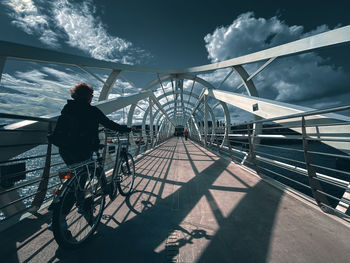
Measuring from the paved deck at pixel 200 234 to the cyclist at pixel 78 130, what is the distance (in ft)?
1.47

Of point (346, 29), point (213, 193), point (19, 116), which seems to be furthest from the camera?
point (346, 29)

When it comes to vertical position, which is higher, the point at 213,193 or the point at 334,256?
the point at 334,256

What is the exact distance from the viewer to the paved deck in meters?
1.13

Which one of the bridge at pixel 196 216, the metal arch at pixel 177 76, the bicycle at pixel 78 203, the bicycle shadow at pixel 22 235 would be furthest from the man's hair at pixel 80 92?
the metal arch at pixel 177 76

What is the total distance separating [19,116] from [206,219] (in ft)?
8.02

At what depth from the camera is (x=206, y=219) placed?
1.56 metres

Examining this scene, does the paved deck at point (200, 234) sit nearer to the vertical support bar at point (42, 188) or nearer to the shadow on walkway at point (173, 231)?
the shadow on walkway at point (173, 231)

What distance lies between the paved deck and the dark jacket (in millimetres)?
952

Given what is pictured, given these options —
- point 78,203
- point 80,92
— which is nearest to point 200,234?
point 78,203

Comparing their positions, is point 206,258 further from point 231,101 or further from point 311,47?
point 311,47

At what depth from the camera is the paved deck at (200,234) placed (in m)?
1.13

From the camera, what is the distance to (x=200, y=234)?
1350mm

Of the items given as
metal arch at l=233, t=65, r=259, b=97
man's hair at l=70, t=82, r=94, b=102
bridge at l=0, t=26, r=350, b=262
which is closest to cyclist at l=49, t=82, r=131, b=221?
man's hair at l=70, t=82, r=94, b=102

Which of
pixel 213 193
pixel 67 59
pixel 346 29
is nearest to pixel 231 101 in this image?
pixel 346 29
